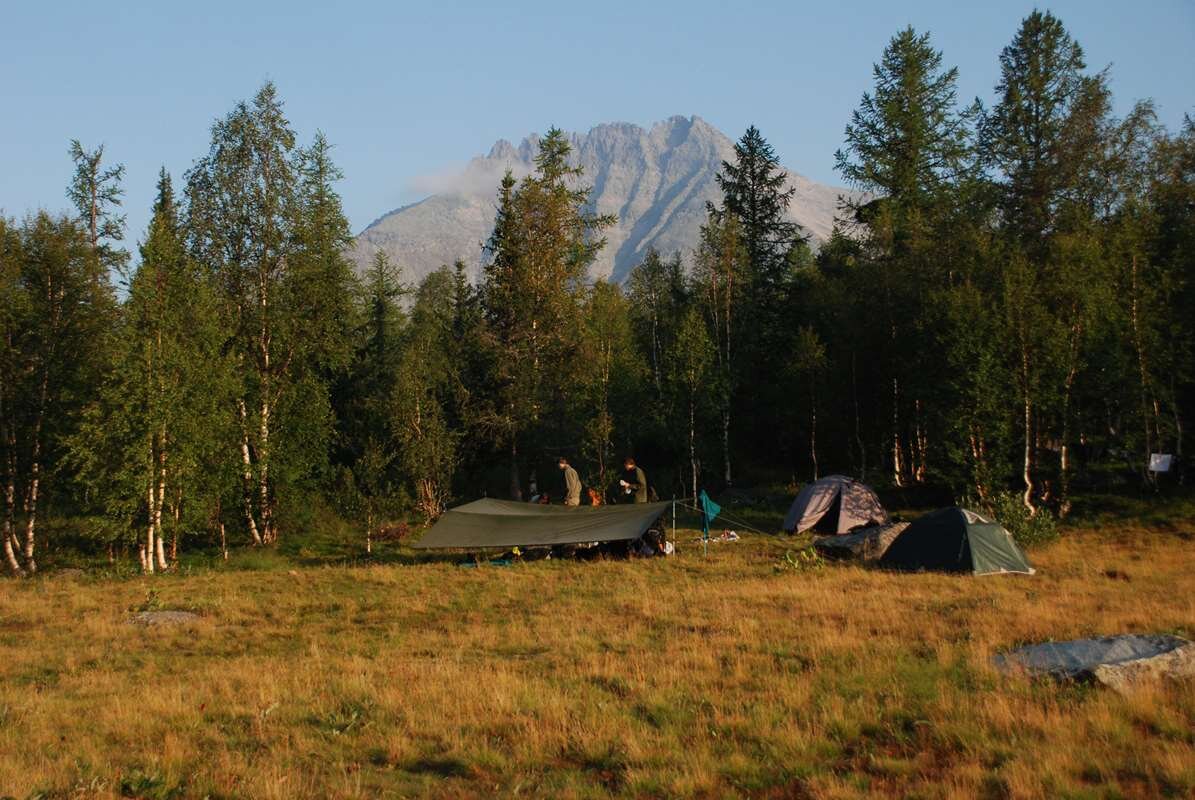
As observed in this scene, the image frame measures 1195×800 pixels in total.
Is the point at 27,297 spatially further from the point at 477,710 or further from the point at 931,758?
the point at 931,758

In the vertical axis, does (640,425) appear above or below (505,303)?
below

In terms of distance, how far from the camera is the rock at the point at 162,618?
16094mm

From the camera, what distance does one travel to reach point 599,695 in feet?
33.4

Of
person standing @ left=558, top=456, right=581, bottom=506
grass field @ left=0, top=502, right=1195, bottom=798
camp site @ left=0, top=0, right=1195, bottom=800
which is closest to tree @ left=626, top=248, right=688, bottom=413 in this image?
camp site @ left=0, top=0, right=1195, bottom=800

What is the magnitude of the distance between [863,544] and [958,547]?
2724mm

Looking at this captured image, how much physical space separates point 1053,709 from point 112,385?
25394 millimetres

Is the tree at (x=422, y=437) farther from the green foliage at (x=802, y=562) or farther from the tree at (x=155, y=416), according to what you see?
the green foliage at (x=802, y=562)

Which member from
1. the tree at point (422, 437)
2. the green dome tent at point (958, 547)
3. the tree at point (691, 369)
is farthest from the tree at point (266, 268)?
the green dome tent at point (958, 547)

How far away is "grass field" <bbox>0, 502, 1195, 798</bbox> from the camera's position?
24.8ft

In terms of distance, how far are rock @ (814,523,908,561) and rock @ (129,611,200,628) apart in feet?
47.3

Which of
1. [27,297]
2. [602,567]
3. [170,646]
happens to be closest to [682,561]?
[602,567]

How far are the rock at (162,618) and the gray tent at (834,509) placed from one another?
675 inches

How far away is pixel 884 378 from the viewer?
35.2 meters

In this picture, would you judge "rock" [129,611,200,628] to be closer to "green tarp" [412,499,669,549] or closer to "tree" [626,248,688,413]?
"green tarp" [412,499,669,549]
